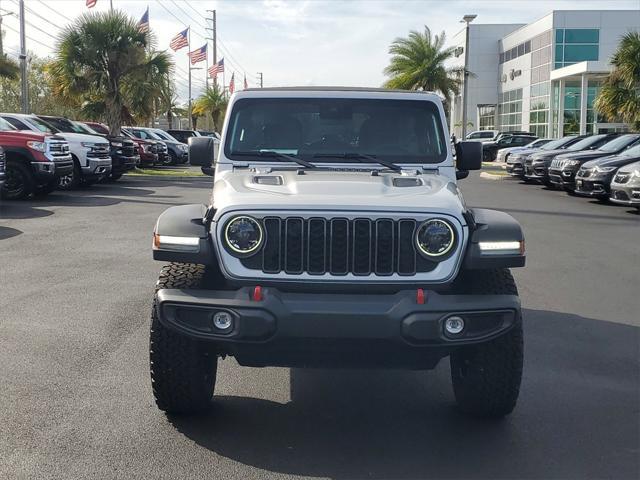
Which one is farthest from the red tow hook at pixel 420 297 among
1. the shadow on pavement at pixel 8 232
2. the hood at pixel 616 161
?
the hood at pixel 616 161

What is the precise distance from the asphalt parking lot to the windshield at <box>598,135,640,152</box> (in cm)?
1323

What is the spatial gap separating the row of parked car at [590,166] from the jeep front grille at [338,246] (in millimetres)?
12783

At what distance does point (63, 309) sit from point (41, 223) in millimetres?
6935

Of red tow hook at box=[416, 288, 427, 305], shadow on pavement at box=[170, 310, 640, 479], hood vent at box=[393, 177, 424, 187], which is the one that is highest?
hood vent at box=[393, 177, 424, 187]

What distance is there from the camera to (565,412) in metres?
4.92

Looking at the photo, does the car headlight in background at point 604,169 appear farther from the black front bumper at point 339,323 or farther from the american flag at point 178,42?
the american flag at point 178,42

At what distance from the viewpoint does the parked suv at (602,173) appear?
18.1 meters

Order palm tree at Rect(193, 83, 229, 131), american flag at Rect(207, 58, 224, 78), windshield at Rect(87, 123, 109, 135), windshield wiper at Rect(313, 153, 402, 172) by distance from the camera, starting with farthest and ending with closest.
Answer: palm tree at Rect(193, 83, 229, 131)
american flag at Rect(207, 58, 224, 78)
windshield at Rect(87, 123, 109, 135)
windshield wiper at Rect(313, 153, 402, 172)

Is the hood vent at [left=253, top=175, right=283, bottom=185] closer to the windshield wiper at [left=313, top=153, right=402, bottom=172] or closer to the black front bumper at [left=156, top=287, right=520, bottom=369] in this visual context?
the windshield wiper at [left=313, top=153, right=402, bottom=172]

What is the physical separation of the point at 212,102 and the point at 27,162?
62254 mm

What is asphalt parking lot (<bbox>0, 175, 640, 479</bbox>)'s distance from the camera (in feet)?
Result: 13.6

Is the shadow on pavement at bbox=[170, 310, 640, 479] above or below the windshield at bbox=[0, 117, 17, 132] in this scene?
below

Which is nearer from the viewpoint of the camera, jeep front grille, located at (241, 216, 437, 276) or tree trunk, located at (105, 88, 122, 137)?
jeep front grille, located at (241, 216, 437, 276)

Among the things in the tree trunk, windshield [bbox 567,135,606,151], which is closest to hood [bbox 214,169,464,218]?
windshield [bbox 567,135,606,151]
